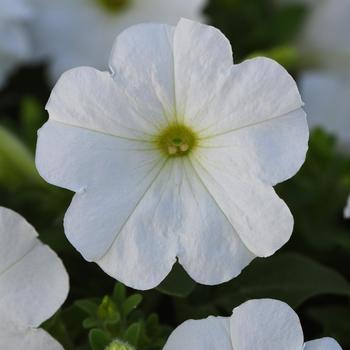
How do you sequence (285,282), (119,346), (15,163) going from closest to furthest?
(119,346)
(285,282)
(15,163)

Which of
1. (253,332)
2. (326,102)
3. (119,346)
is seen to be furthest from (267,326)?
(326,102)

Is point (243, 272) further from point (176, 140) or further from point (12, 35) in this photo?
point (12, 35)

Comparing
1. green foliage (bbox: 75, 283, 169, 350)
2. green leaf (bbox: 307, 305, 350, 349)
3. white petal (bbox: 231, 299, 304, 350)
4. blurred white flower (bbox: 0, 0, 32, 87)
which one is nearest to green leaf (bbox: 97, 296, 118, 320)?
green foliage (bbox: 75, 283, 169, 350)

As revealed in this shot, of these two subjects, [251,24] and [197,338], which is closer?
[197,338]

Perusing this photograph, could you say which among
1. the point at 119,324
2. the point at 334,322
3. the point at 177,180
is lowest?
the point at 334,322

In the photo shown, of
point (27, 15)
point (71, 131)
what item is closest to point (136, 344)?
point (71, 131)

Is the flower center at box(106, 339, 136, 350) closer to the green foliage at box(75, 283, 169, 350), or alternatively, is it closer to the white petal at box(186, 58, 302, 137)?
the green foliage at box(75, 283, 169, 350)
